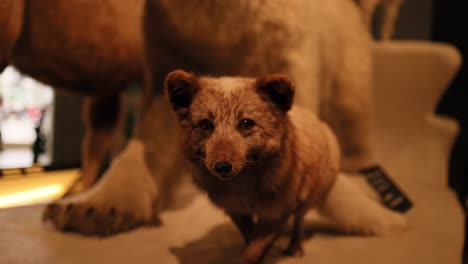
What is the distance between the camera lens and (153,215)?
3.55ft

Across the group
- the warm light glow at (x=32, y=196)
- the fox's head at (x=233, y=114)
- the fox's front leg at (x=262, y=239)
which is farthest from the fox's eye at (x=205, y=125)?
the warm light glow at (x=32, y=196)

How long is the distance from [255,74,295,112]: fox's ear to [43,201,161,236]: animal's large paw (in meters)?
0.50

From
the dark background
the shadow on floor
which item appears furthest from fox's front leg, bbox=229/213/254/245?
the dark background

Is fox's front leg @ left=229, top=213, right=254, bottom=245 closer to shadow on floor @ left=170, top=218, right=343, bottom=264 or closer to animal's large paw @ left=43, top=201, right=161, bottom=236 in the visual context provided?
shadow on floor @ left=170, top=218, right=343, bottom=264

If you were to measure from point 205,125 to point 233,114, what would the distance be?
0.04 meters

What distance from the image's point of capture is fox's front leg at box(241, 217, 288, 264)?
756 mm

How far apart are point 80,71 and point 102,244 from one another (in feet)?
1.50

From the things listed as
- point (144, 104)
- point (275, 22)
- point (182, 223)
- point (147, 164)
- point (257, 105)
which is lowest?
point (182, 223)

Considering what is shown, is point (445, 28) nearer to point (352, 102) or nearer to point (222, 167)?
point (352, 102)

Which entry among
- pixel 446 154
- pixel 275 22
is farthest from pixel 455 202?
pixel 275 22

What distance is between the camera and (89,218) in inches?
39.0

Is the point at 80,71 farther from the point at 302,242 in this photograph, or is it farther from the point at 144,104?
the point at 302,242

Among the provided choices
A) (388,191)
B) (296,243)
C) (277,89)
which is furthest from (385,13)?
(277,89)

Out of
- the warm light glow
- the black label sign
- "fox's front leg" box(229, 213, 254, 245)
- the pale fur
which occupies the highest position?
the pale fur
